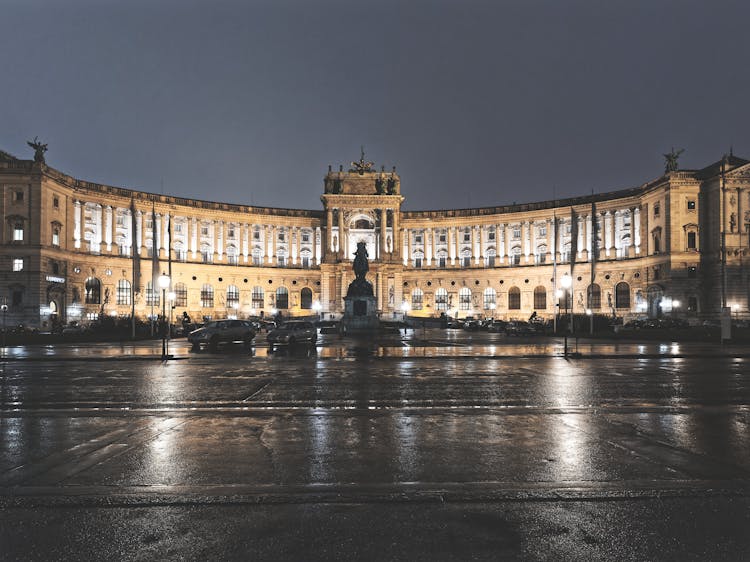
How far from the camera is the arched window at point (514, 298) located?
10825cm

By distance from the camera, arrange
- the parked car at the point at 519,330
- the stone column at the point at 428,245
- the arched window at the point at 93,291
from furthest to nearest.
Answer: the stone column at the point at 428,245, the arched window at the point at 93,291, the parked car at the point at 519,330

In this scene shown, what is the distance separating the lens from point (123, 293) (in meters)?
94.9

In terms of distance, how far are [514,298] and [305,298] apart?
40724 millimetres

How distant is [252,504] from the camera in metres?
7.01

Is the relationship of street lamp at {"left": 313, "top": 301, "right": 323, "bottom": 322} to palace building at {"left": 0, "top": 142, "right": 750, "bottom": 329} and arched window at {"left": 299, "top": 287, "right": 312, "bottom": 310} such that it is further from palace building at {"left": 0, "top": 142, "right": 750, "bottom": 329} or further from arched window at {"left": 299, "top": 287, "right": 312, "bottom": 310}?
arched window at {"left": 299, "top": 287, "right": 312, "bottom": 310}

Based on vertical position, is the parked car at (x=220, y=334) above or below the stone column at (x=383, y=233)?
below

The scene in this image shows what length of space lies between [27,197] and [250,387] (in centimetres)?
7574

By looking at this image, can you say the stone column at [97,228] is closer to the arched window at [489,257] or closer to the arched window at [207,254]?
the arched window at [207,254]

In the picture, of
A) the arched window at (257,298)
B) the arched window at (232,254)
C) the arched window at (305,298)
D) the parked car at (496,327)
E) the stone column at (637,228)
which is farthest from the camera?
the arched window at (305,298)

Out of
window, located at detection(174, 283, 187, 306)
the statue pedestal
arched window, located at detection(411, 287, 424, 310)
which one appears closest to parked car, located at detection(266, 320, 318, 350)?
the statue pedestal

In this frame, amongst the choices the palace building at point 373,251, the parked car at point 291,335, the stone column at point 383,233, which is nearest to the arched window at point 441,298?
the palace building at point 373,251

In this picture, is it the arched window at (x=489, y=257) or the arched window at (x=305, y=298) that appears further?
the arched window at (x=305, y=298)

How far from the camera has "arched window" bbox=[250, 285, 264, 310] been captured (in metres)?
109

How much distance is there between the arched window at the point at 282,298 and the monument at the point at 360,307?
50.0m
